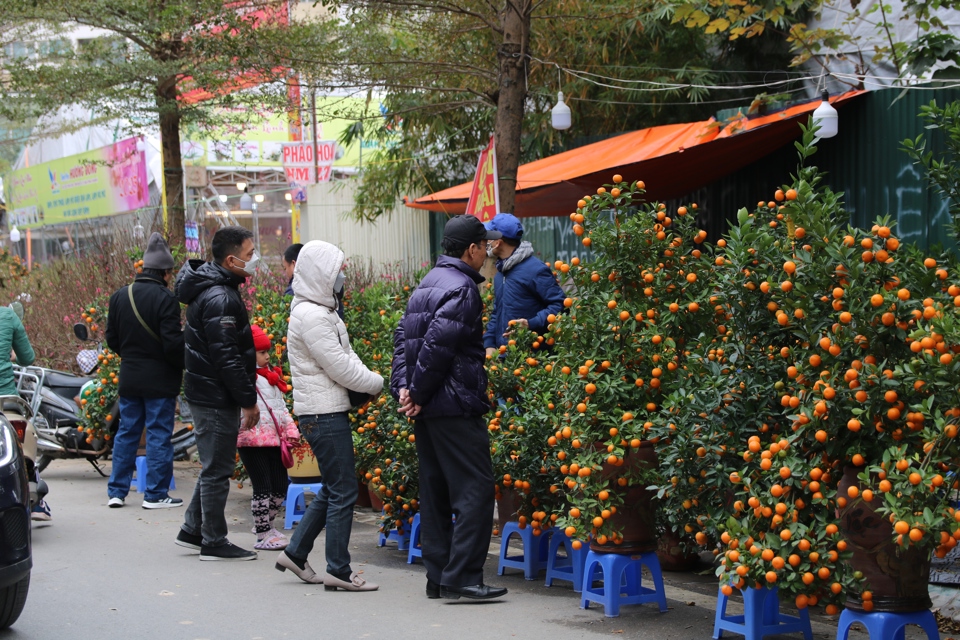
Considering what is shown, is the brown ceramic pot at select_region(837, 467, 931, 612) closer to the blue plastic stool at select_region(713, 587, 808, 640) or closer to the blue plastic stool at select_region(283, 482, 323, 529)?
the blue plastic stool at select_region(713, 587, 808, 640)

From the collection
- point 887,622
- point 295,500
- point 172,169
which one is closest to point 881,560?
point 887,622

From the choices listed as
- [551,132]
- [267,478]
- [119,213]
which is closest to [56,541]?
[267,478]

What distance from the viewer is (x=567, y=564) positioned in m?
6.12

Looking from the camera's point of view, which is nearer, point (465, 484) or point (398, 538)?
point (465, 484)

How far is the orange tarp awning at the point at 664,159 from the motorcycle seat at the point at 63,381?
4499 mm

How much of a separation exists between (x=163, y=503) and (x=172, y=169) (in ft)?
24.2

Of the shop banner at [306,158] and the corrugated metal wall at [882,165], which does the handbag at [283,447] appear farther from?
the shop banner at [306,158]

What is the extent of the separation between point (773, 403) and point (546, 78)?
9824mm

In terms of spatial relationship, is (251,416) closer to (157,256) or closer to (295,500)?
(295,500)

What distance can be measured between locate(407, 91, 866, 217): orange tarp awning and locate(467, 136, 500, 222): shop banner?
1260 millimetres

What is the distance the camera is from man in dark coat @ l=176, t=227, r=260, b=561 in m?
6.56

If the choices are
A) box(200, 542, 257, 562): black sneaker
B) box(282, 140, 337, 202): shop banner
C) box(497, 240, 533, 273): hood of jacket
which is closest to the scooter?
box(200, 542, 257, 562): black sneaker

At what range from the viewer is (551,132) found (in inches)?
559

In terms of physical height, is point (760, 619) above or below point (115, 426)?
below
